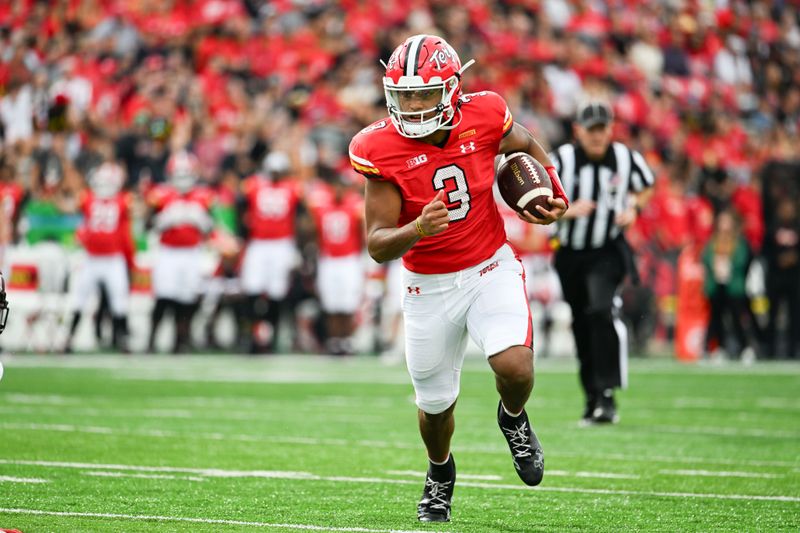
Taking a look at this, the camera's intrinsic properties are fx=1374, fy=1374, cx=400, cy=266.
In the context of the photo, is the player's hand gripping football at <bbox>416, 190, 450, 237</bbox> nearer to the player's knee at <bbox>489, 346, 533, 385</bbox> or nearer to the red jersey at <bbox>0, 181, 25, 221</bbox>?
the player's knee at <bbox>489, 346, 533, 385</bbox>

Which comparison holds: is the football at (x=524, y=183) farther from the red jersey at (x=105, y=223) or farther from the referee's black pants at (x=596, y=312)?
the red jersey at (x=105, y=223)

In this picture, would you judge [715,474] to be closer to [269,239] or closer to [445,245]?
[445,245]

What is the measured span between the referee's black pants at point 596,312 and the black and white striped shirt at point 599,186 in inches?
3.6

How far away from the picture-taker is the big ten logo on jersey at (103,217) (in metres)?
14.1

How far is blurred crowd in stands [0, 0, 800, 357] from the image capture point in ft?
48.5

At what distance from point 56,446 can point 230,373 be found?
525cm

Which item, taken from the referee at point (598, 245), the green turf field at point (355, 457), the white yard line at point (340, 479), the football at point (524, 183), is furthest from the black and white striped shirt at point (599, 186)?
the football at point (524, 183)

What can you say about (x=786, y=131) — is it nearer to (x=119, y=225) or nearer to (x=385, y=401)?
(x=119, y=225)

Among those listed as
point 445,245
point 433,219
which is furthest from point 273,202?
point 433,219

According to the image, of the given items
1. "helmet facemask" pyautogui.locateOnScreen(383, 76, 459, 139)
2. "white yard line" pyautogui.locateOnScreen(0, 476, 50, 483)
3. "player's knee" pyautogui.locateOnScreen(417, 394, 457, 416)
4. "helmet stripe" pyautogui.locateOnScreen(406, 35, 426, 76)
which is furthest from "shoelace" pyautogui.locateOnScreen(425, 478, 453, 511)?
"white yard line" pyautogui.locateOnScreen(0, 476, 50, 483)

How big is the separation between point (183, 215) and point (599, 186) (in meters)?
6.95

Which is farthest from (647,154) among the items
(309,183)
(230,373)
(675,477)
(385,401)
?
(675,477)

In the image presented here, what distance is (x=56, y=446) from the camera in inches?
263

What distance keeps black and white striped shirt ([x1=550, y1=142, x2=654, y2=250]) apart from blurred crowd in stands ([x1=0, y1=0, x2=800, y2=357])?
582cm
